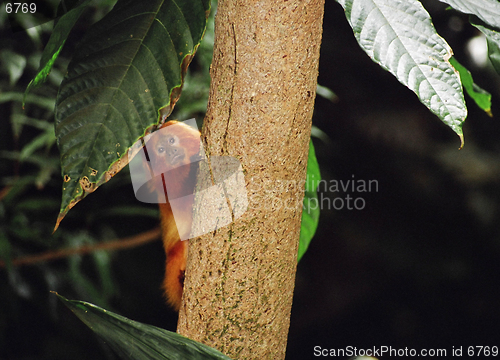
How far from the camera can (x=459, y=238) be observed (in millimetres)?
2119

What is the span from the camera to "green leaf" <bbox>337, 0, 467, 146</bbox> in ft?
1.58

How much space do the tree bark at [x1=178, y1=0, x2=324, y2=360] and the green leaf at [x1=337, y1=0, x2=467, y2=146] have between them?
76mm

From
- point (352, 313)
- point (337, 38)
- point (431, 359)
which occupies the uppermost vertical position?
point (337, 38)

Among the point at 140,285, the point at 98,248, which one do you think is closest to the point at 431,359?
the point at 140,285

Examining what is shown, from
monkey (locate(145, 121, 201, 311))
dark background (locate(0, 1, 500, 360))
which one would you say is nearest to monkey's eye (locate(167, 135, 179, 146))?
monkey (locate(145, 121, 201, 311))

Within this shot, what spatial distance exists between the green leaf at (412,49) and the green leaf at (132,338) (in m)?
0.38

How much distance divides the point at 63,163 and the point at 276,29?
0.31m

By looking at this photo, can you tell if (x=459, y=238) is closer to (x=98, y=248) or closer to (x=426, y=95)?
(x=98, y=248)

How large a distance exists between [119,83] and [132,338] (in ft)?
1.01

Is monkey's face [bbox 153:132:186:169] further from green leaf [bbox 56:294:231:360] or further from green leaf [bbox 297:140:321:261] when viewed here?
green leaf [bbox 56:294:231:360]

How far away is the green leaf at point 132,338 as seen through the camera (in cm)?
44

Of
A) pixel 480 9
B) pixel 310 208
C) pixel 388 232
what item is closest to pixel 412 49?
pixel 480 9

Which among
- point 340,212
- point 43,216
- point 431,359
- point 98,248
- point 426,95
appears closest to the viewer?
point 426,95

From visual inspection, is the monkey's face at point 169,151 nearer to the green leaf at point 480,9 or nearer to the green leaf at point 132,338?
the green leaf at point 132,338
